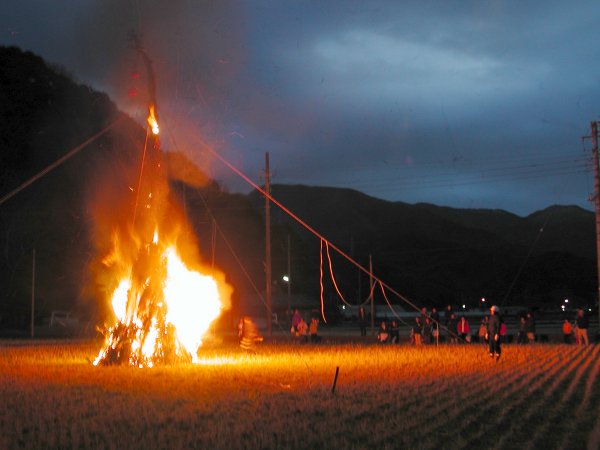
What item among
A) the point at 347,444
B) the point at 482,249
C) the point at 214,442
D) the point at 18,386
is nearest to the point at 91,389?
the point at 18,386

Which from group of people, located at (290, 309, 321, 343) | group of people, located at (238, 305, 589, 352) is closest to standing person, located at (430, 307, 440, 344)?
group of people, located at (238, 305, 589, 352)

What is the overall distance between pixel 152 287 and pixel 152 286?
0.03m

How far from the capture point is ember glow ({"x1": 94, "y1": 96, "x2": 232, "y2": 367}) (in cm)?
2352

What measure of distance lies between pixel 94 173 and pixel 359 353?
30.4m

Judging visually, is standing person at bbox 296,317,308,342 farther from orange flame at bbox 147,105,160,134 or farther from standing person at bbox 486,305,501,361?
orange flame at bbox 147,105,160,134

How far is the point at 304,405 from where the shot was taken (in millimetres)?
14008

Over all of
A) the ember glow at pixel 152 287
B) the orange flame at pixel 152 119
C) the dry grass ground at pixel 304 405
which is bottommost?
the dry grass ground at pixel 304 405

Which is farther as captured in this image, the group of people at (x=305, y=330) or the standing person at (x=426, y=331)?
the group of people at (x=305, y=330)

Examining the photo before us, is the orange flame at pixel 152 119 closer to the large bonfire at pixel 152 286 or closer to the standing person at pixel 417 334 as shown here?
the large bonfire at pixel 152 286

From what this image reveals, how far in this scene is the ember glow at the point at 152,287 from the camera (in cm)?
2352

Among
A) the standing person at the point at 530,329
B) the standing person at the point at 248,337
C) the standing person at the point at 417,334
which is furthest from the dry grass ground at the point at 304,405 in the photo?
the standing person at the point at 530,329

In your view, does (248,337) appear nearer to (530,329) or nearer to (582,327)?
(530,329)

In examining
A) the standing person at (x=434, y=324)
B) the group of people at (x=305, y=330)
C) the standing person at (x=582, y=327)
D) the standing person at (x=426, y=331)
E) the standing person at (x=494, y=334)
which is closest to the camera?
the standing person at (x=494, y=334)

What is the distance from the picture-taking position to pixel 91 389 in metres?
16.5
